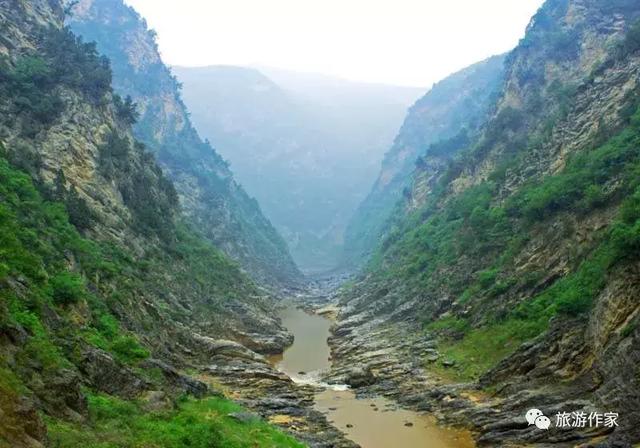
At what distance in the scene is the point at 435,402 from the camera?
29953 millimetres

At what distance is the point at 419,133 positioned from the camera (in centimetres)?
18238

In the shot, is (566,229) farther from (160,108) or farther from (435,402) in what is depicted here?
(160,108)

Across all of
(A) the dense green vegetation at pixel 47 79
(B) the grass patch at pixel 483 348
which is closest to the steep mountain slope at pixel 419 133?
(A) the dense green vegetation at pixel 47 79

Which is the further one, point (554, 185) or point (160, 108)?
point (160, 108)

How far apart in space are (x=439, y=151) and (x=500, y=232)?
209ft

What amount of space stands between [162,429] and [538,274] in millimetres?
28598

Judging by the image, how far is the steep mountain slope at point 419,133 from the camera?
147125 mm

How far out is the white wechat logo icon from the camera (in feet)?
72.3

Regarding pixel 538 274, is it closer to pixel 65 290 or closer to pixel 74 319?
pixel 74 319

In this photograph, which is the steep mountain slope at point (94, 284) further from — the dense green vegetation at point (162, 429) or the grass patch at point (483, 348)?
the grass patch at point (483, 348)

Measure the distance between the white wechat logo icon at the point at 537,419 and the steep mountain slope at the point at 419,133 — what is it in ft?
359

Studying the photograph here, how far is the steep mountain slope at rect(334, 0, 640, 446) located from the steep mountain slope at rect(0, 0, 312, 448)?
11.2m

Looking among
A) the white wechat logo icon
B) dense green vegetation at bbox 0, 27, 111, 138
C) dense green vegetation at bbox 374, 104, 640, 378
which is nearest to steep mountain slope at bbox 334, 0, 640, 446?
dense green vegetation at bbox 374, 104, 640, 378

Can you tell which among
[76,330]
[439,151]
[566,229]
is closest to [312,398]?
[76,330]
